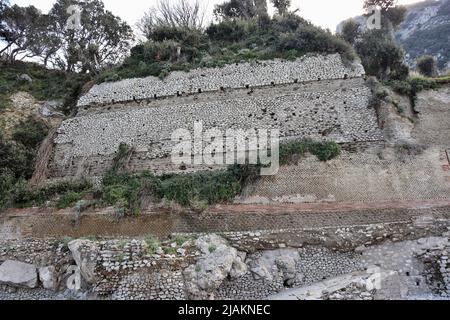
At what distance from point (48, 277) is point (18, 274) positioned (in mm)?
1207

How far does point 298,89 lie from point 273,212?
25.8 feet

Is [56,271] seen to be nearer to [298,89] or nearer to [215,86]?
[215,86]

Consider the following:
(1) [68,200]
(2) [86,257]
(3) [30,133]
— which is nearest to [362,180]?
(2) [86,257]

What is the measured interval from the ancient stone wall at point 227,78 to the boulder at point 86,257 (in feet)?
34.1

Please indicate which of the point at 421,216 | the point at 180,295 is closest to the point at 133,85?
the point at 180,295

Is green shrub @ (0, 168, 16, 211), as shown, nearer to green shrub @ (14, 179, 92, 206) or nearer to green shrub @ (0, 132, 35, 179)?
green shrub @ (14, 179, 92, 206)

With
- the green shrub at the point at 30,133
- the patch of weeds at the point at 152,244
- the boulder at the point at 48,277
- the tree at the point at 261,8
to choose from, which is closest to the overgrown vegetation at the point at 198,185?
the patch of weeds at the point at 152,244

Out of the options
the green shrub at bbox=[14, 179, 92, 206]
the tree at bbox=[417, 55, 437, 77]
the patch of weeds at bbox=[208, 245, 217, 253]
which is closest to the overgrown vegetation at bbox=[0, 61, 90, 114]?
the green shrub at bbox=[14, 179, 92, 206]

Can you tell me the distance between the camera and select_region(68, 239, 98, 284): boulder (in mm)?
12398

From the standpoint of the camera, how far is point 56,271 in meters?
13.3

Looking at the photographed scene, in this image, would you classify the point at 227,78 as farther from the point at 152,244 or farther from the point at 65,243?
the point at 65,243

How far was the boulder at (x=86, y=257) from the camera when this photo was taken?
1240 centimetres

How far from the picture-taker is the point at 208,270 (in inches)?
482

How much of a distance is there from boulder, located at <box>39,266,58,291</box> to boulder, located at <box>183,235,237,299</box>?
4454 millimetres
